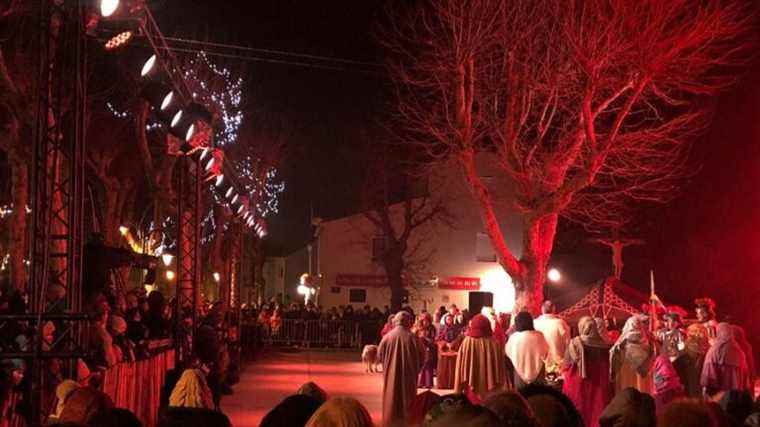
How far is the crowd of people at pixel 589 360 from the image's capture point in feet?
46.9

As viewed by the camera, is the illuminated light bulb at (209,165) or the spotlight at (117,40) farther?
the illuminated light bulb at (209,165)

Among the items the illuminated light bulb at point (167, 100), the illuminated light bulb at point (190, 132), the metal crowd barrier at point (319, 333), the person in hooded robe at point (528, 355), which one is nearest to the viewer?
the person in hooded robe at point (528, 355)

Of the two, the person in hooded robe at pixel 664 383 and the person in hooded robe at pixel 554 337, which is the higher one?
the person in hooded robe at pixel 554 337

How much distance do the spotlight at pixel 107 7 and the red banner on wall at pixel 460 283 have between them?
4103cm

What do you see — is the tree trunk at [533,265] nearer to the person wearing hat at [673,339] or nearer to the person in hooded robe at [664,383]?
the person wearing hat at [673,339]

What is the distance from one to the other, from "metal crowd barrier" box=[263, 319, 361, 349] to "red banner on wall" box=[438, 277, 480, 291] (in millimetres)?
11846

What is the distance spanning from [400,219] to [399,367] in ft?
117

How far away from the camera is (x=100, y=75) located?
2677cm

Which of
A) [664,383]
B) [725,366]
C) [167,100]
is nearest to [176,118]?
[167,100]

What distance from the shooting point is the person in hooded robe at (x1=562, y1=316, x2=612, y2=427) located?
14.2 metres

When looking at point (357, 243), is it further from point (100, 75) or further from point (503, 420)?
point (503, 420)

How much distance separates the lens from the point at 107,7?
10945mm

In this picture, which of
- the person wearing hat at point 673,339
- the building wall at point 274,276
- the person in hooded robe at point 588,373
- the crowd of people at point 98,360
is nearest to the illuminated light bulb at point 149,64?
the crowd of people at point 98,360

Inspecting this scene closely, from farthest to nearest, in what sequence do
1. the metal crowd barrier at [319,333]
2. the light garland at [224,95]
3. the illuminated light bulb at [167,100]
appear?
the metal crowd barrier at [319,333] → the light garland at [224,95] → the illuminated light bulb at [167,100]
